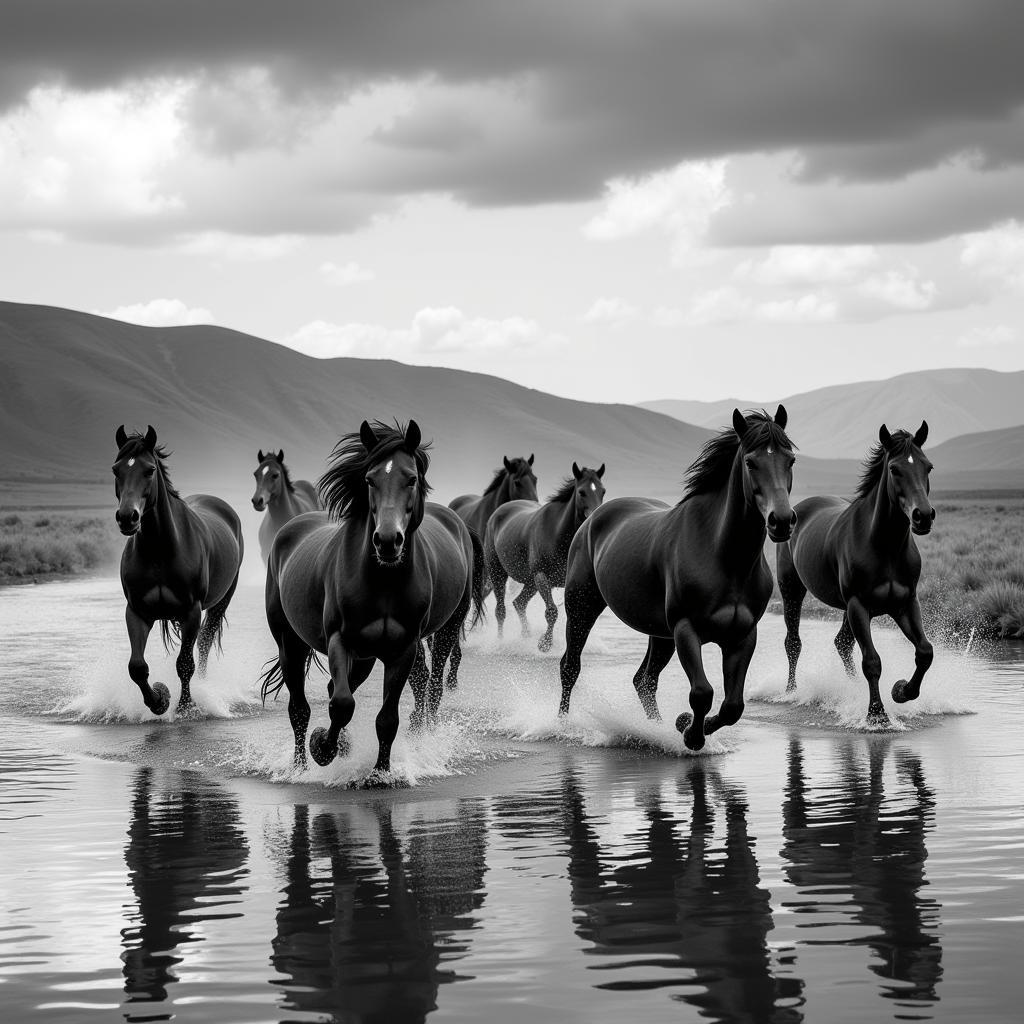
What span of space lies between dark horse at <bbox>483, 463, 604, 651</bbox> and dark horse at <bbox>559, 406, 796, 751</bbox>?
6.40 metres

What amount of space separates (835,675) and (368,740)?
4906mm

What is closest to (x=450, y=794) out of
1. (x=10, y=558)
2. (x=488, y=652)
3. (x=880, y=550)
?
(x=880, y=550)

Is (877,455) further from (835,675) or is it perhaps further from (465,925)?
(465,925)

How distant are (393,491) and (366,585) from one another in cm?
71

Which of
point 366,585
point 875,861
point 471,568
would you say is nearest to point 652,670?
point 471,568

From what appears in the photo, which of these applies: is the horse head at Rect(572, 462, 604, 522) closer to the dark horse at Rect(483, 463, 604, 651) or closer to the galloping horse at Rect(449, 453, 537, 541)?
the dark horse at Rect(483, 463, 604, 651)

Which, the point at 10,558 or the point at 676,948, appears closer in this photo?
the point at 676,948

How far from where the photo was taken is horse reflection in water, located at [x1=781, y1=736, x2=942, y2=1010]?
507cm

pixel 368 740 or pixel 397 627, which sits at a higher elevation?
pixel 397 627

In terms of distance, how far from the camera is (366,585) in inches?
330

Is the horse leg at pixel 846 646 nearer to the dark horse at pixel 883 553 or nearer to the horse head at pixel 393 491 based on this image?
the dark horse at pixel 883 553

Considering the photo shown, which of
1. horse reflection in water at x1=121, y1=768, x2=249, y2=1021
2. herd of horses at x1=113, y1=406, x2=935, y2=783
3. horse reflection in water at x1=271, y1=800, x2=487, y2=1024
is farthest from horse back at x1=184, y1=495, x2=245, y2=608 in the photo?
horse reflection in water at x1=271, y1=800, x2=487, y2=1024

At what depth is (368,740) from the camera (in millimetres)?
9859

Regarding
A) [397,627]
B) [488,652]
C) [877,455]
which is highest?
[877,455]
